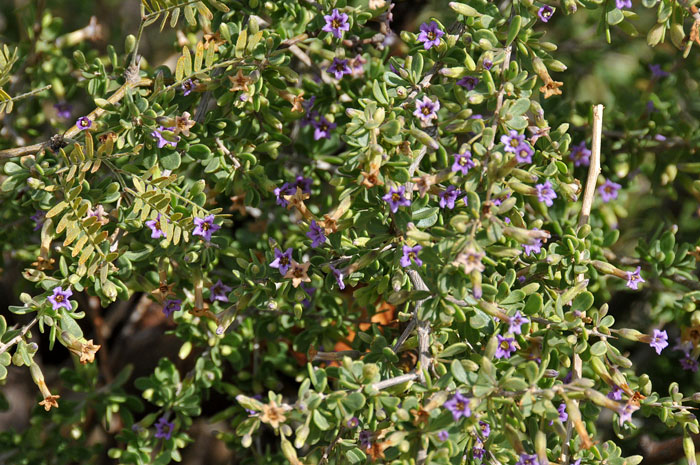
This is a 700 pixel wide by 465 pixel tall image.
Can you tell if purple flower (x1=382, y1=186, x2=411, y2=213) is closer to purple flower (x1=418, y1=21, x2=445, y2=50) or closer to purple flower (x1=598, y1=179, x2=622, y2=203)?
purple flower (x1=418, y1=21, x2=445, y2=50)

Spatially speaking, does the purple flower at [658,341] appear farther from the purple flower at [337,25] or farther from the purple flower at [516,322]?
the purple flower at [337,25]

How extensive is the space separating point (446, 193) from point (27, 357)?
823mm

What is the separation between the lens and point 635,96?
2.34 metres

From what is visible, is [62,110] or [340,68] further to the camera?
[62,110]

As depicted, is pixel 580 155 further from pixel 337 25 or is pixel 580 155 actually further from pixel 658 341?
pixel 337 25

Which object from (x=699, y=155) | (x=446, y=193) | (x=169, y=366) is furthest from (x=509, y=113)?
(x=169, y=366)

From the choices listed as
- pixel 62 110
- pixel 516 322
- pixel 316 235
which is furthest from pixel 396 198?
pixel 62 110

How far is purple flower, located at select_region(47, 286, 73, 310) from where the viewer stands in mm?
1386

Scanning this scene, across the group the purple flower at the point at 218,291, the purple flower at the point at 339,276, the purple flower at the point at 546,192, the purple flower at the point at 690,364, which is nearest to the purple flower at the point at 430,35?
the purple flower at the point at 546,192

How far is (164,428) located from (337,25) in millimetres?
1035

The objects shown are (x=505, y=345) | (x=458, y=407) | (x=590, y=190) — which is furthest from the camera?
(x=590, y=190)

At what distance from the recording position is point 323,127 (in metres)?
1.76

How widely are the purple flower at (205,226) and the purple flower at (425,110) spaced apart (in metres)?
0.45

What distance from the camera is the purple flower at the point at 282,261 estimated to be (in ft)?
4.70
